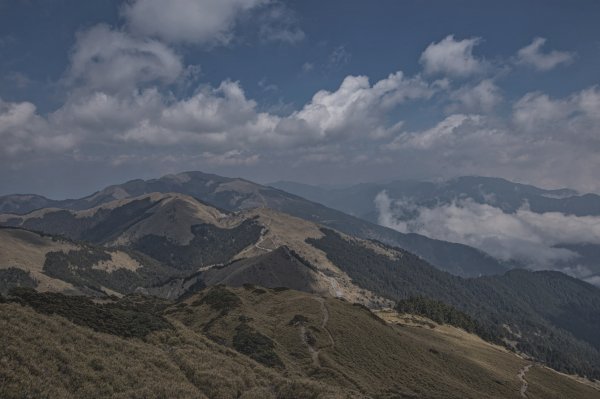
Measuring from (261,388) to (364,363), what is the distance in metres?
36.9

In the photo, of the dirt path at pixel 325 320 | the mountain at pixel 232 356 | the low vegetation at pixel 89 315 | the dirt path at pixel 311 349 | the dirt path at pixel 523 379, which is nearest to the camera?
the mountain at pixel 232 356

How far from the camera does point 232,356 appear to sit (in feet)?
159

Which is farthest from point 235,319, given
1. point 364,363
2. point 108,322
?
point 108,322

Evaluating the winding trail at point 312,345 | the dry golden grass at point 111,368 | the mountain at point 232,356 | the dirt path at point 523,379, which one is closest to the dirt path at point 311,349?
the winding trail at point 312,345

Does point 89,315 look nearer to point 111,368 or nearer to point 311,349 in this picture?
point 111,368

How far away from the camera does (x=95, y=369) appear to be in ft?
104

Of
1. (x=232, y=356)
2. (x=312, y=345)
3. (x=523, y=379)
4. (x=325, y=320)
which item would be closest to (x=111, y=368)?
(x=232, y=356)

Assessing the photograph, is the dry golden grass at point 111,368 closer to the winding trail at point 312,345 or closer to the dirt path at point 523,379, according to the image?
the winding trail at point 312,345

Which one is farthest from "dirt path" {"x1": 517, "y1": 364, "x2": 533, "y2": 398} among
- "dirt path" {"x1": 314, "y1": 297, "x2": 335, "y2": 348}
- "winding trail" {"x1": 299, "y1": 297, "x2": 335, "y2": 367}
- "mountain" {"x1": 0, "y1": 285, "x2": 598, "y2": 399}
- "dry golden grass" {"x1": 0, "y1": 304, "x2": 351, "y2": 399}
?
"dry golden grass" {"x1": 0, "y1": 304, "x2": 351, "y2": 399}

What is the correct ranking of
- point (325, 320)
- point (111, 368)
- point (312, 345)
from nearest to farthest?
point (111, 368)
point (312, 345)
point (325, 320)

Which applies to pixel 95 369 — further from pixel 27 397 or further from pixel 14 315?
pixel 14 315

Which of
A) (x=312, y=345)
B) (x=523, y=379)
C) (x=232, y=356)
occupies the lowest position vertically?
(x=523, y=379)

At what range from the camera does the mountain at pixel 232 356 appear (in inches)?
1179

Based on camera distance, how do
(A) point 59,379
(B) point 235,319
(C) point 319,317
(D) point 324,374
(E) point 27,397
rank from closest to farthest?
1. (E) point 27,397
2. (A) point 59,379
3. (D) point 324,374
4. (B) point 235,319
5. (C) point 319,317
